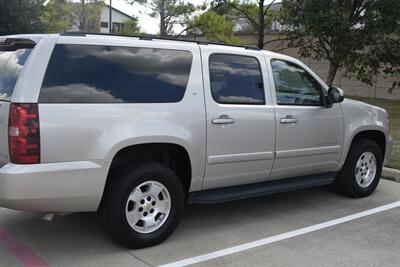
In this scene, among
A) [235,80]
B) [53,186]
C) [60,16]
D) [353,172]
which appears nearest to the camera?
[53,186]

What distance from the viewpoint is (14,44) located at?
4328 mm

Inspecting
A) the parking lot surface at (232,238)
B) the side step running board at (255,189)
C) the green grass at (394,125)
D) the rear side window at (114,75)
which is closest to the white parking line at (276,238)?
the parking lot surface at (232,238)

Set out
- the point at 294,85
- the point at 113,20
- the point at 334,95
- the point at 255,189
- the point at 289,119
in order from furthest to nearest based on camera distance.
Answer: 1. the point at 113,20
2. the point at 334,95
3. the point at 294,85
4. the point at 289,119
5. the point at 255,189

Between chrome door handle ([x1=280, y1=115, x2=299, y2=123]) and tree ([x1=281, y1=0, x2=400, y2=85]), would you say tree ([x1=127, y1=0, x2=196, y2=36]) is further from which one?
chrome door handle ([x1=280, y1=115, x2=299, y2=123])

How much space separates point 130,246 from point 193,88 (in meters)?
1.55

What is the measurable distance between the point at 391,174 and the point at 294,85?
276 cm

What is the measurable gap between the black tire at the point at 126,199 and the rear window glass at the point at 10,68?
1.11 meters

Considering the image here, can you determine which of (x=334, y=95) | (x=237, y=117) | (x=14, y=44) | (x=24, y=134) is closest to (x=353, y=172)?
(x=334, y=95)

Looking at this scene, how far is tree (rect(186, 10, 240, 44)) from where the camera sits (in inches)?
963

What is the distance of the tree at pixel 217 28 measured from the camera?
24453 millimetres

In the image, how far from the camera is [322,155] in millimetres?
6004

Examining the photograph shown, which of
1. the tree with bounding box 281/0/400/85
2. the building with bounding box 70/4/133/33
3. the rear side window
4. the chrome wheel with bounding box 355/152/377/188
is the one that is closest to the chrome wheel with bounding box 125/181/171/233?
the rear side window

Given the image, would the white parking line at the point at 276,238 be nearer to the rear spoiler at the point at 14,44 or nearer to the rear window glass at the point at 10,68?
the rear window glass at the point at 10,68

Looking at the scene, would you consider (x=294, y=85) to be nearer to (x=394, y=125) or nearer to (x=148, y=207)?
(x=148, y=207)
